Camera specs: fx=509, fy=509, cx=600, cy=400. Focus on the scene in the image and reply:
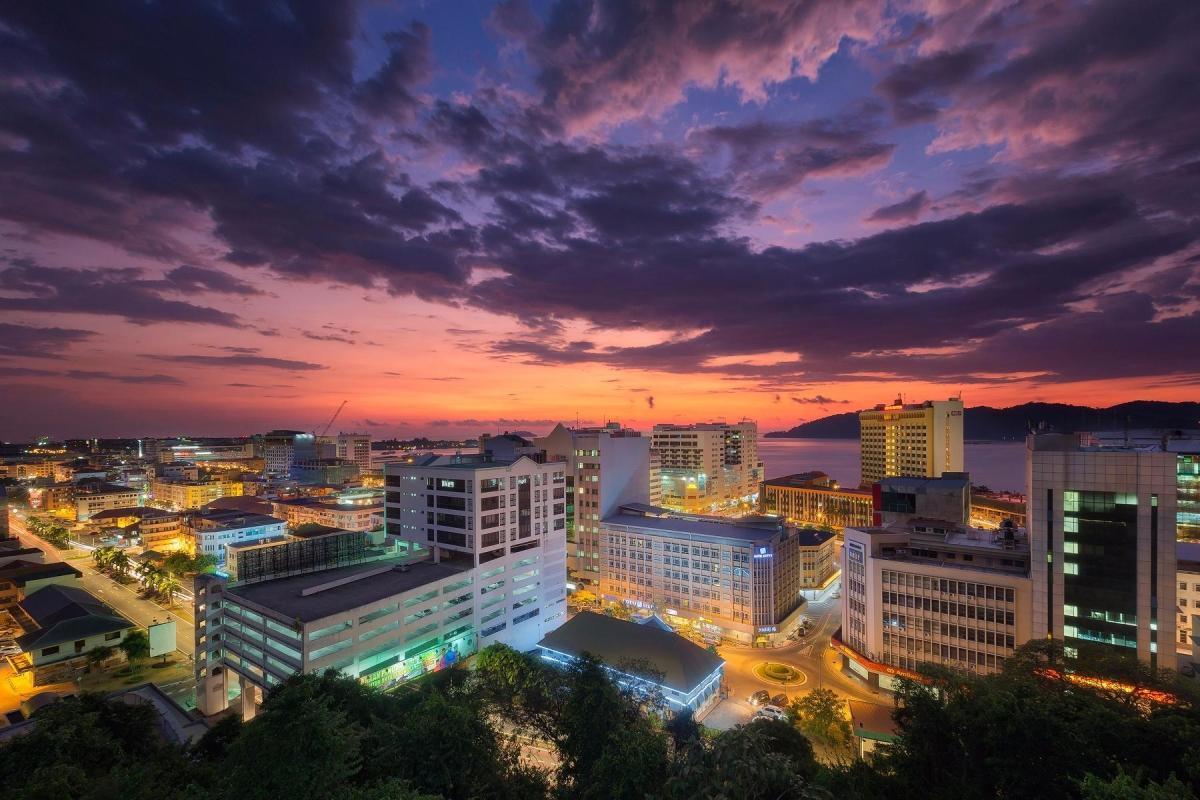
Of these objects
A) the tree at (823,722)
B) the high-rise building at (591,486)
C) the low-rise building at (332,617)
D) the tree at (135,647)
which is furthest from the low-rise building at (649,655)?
the tree at (135,647)

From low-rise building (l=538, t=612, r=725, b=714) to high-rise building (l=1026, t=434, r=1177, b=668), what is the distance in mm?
29780

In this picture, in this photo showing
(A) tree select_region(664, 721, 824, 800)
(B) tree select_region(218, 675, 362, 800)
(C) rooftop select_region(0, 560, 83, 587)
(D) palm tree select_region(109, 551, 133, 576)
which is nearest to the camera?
(B) tree select_region(218, 675, 362, 800)

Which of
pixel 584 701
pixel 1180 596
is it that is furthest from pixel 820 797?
pixel 1180 596

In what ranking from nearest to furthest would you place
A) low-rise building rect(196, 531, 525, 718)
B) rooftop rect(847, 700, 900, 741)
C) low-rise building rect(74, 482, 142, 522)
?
1. rooftop rect(847, 700, 900, 741)
2. low-rise building rect(196, 531, 525, 718)
3. low-rise building rect(74, 482, 142, 522)

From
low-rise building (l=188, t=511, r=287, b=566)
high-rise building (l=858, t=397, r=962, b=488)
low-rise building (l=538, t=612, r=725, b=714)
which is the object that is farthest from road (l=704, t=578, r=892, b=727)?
low-rise building (l=188, t=511, r=287, b=566)

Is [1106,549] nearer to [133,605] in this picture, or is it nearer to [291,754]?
[291,754]

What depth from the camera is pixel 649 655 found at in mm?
49094

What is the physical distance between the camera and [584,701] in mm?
31109

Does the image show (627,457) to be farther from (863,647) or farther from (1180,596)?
(1180,596)

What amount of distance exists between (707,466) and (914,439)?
185 feet

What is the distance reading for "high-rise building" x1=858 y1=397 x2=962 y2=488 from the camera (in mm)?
135750

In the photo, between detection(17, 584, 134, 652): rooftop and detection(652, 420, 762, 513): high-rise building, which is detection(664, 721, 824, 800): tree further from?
detection(652, 420, 762, 513): high-rise building

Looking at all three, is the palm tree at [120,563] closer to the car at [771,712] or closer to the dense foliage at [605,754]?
the dense foliage at [605,754]

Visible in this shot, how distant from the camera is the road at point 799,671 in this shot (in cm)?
5029
